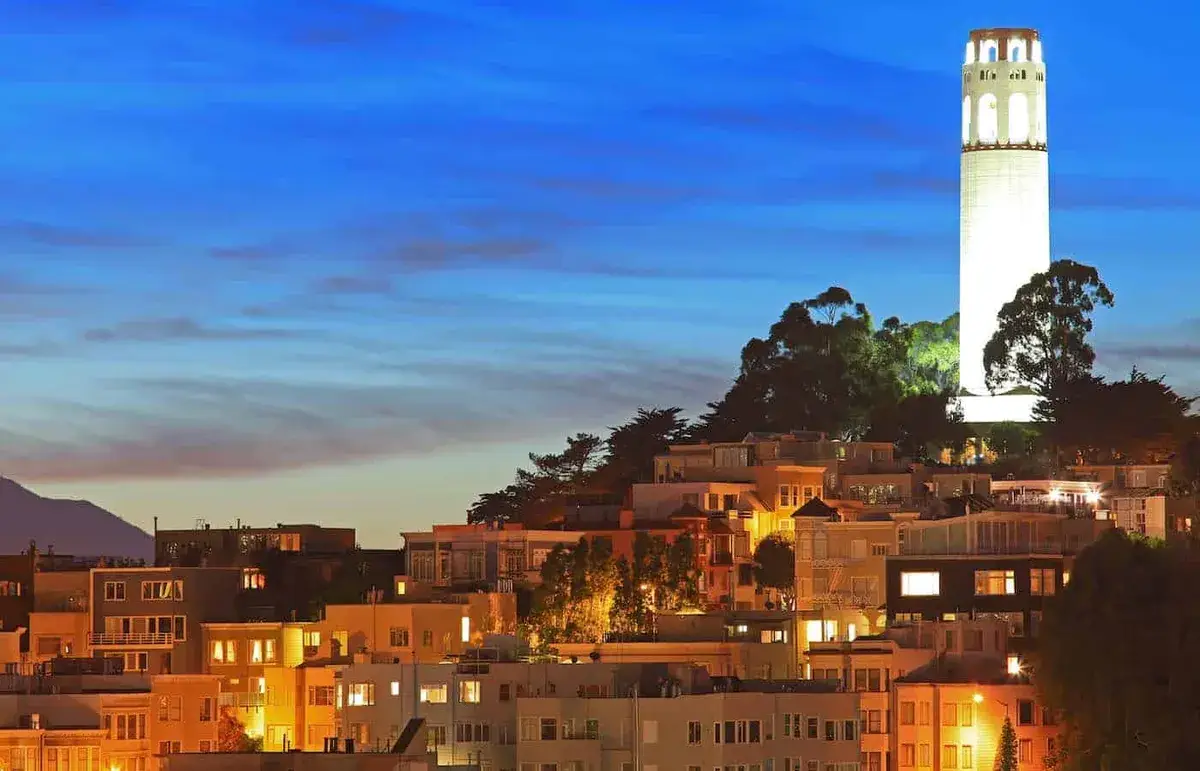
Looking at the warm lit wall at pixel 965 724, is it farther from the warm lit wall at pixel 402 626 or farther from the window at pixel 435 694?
the warm lit wall at pixel 402 626

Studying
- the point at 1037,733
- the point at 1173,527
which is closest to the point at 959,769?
the point at 1037,733

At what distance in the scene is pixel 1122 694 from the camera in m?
90.6

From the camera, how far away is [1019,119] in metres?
139

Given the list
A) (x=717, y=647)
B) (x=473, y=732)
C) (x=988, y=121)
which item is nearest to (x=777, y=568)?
(x=717, y=647)

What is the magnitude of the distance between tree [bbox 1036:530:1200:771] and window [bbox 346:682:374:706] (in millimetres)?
18264

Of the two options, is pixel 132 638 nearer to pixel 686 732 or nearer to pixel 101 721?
pixel 101 721

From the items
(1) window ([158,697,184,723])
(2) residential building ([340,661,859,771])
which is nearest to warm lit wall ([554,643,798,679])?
(2) residential building ([340,661,859,771])

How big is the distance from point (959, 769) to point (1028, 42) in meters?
48.7

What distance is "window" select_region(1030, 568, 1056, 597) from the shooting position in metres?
108

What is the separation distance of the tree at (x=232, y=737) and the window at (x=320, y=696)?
2.82 metres

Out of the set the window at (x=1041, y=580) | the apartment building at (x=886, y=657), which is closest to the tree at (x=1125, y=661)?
the apartment building at (x=886, y=657)

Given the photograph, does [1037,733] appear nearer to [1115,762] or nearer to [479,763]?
[1115,762]

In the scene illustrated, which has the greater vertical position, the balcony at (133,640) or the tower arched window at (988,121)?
the tower arched window at (988,121)

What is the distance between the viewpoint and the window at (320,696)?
11031 cm
